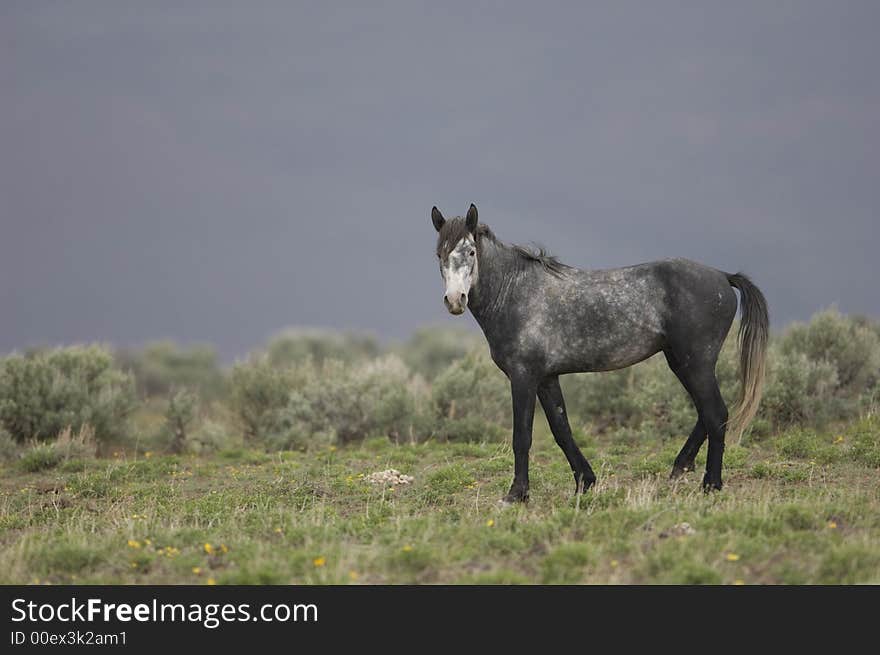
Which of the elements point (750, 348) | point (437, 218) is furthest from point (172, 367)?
point (750, 348)

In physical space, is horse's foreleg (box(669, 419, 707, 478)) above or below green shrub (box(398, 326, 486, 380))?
below

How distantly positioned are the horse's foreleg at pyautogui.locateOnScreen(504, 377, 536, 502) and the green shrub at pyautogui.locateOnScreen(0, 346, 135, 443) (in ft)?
29.7

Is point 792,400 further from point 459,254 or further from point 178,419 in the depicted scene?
point 178,419

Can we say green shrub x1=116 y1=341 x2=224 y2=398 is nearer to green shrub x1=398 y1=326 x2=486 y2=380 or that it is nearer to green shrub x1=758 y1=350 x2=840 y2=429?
green shrub x1=398 y1=326 x2=486 y2=380

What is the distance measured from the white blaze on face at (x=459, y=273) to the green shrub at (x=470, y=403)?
6.61 m

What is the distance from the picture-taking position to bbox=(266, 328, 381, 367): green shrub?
35553mm

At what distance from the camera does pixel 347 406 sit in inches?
639

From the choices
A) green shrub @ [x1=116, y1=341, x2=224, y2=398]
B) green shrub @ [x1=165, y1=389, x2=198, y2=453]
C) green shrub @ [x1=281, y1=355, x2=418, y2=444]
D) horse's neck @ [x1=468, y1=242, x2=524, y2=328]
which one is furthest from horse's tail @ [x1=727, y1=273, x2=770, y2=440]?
green shrub @ [x1=116, y1=341, x2=224, y2=398]

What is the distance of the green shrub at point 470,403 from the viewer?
15.1 metres

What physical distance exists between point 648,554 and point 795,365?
324 inches

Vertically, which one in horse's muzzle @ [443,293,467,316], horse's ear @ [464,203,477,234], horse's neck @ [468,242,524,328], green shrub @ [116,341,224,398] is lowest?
horse's muzzle @ [443,293,467,316]

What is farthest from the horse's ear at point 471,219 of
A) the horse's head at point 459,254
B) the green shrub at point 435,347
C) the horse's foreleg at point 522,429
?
the green shrub at point 435,347

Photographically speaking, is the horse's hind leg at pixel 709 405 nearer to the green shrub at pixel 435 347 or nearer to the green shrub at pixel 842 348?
the green shrub at pixel 842 348
